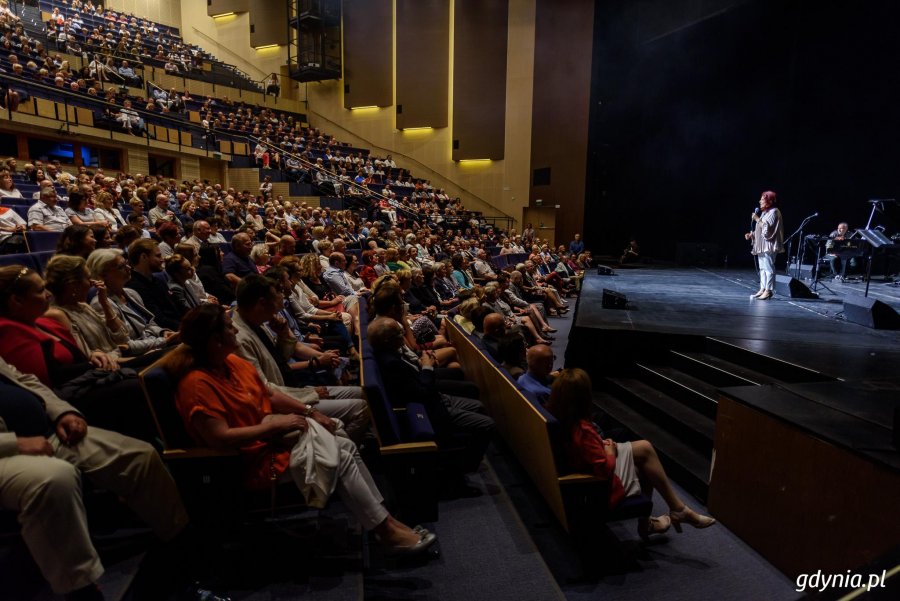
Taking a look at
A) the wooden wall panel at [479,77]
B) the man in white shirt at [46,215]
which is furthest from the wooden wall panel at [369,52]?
the man in white shirt at [46,215]

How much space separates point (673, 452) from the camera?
8.73 feet

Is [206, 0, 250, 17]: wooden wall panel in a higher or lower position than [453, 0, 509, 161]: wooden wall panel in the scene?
higher

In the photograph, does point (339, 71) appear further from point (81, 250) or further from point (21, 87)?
point (81, 250)

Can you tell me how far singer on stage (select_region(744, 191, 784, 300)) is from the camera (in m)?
5.29

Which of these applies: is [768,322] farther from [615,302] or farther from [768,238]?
[768,238]

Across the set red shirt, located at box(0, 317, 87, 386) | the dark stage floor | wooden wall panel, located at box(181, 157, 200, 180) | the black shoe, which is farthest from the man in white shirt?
wooden wall panel, located at box(181, 157, 200, 180)

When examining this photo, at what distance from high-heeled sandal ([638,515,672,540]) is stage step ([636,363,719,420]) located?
93 centimetres

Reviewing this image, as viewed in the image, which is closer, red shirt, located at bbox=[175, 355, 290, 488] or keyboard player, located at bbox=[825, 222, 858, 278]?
red shirt, located at bbox=[175, 355, 290, 488]

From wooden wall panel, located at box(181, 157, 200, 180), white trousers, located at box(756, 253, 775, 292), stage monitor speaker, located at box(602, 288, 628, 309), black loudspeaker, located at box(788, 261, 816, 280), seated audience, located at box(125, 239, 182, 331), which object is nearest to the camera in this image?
seated audience, located at box(125, 239, 182, 331)

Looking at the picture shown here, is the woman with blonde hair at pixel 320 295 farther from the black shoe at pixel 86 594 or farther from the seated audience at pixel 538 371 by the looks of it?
the black shoe at pixel 86 594

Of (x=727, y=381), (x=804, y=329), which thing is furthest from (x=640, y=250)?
(x=727, y=381)

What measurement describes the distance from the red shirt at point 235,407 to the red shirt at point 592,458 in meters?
1.00

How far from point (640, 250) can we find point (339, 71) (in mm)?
10855

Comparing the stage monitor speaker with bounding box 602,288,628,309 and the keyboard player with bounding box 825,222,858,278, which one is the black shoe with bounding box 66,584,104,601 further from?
the keyboard player with bounding box 825,222,858,278
